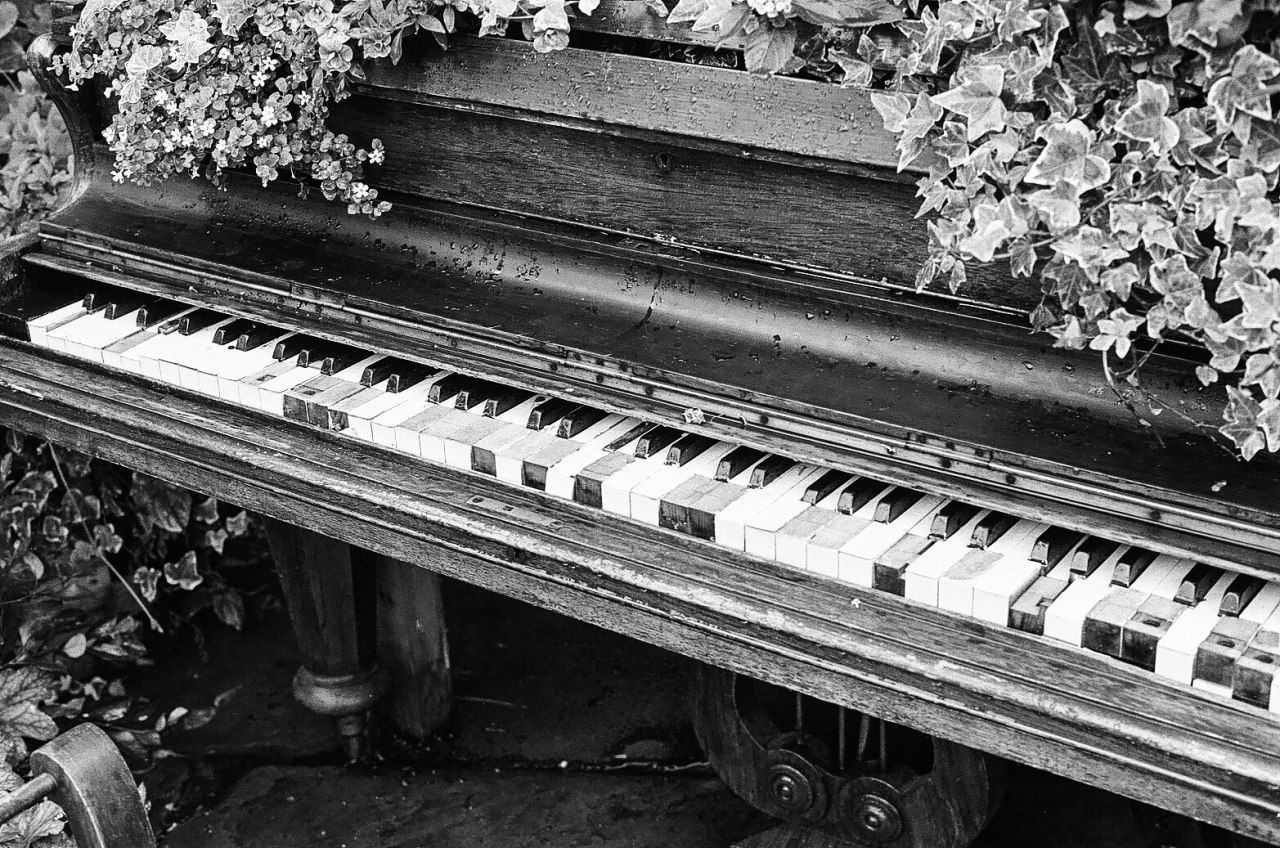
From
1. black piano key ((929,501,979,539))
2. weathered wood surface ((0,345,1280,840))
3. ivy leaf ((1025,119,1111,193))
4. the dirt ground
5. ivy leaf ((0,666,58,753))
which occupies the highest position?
ivy leaf ((1025,119,1111,193))

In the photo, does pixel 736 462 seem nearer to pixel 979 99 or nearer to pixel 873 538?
pixel 873 538

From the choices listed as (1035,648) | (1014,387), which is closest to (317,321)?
(1014,387)

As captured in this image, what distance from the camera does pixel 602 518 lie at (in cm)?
190

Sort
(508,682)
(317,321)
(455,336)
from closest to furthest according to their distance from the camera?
(455,336) → (317,321) → (508,682)

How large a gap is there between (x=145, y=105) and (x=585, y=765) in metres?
1.68

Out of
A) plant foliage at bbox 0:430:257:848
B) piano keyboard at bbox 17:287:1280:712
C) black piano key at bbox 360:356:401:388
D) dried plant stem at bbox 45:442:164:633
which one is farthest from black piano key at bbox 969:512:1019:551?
dried plant stem at bbox 45:442:164:633

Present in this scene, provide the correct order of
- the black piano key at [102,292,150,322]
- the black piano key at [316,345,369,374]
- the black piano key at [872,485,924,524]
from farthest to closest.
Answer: the black piano key at [102,292,150,322]
the black piano key at [316,345,369,374]
the black piano key at [872,485,924,524]

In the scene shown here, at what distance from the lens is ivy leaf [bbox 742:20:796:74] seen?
173 cm

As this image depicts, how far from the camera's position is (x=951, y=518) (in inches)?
69.7

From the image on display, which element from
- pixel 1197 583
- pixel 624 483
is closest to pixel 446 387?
pixel 624 483

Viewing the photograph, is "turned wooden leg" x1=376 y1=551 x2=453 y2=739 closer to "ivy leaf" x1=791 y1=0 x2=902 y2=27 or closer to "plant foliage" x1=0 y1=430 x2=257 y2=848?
"plant foliage" x1=0 y1=430 x2=257 y2=848

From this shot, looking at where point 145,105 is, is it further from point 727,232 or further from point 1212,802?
point 1212,802

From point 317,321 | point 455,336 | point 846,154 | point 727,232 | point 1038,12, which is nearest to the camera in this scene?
point 1038,12

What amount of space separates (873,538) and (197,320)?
4.26 feet
